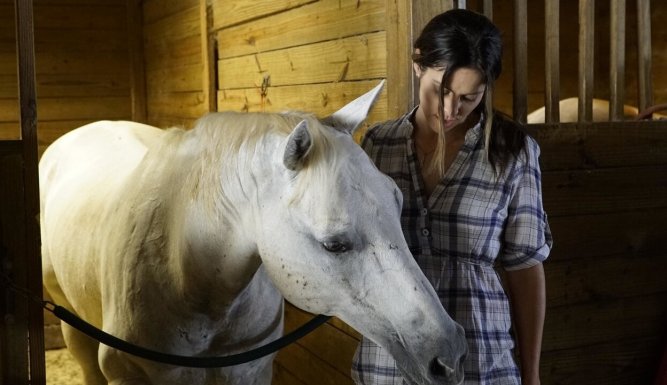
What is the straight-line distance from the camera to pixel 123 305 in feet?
5.53

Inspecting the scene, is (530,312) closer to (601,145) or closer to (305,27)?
(601,145)

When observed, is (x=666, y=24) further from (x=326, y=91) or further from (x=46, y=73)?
(x=46, y=73)

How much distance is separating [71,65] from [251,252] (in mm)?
3255

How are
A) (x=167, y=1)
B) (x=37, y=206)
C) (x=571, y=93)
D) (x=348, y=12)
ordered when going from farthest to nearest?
(x=571, y=93) → (x=167, y=1) → (x=348, y=12) → (x=37, y=206)

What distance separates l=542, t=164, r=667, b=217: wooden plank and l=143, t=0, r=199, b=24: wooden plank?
225 centimetres

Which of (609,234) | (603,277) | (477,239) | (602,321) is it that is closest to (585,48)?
(609,234)

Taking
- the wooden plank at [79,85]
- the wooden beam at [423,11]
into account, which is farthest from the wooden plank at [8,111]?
the wooden beam at [423,11]

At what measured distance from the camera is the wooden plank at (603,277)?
2133mm

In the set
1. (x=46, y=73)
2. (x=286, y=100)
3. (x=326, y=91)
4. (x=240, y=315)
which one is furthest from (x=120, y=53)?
(x=240, y=315)

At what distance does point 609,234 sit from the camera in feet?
7.25

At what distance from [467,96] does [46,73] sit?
3.40m

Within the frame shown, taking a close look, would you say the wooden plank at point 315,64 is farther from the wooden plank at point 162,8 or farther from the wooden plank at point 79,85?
the wooden plank at point 79,85

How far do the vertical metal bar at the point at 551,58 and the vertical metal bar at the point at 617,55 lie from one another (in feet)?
0.76

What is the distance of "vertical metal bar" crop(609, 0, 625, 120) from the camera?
226 centimetres
